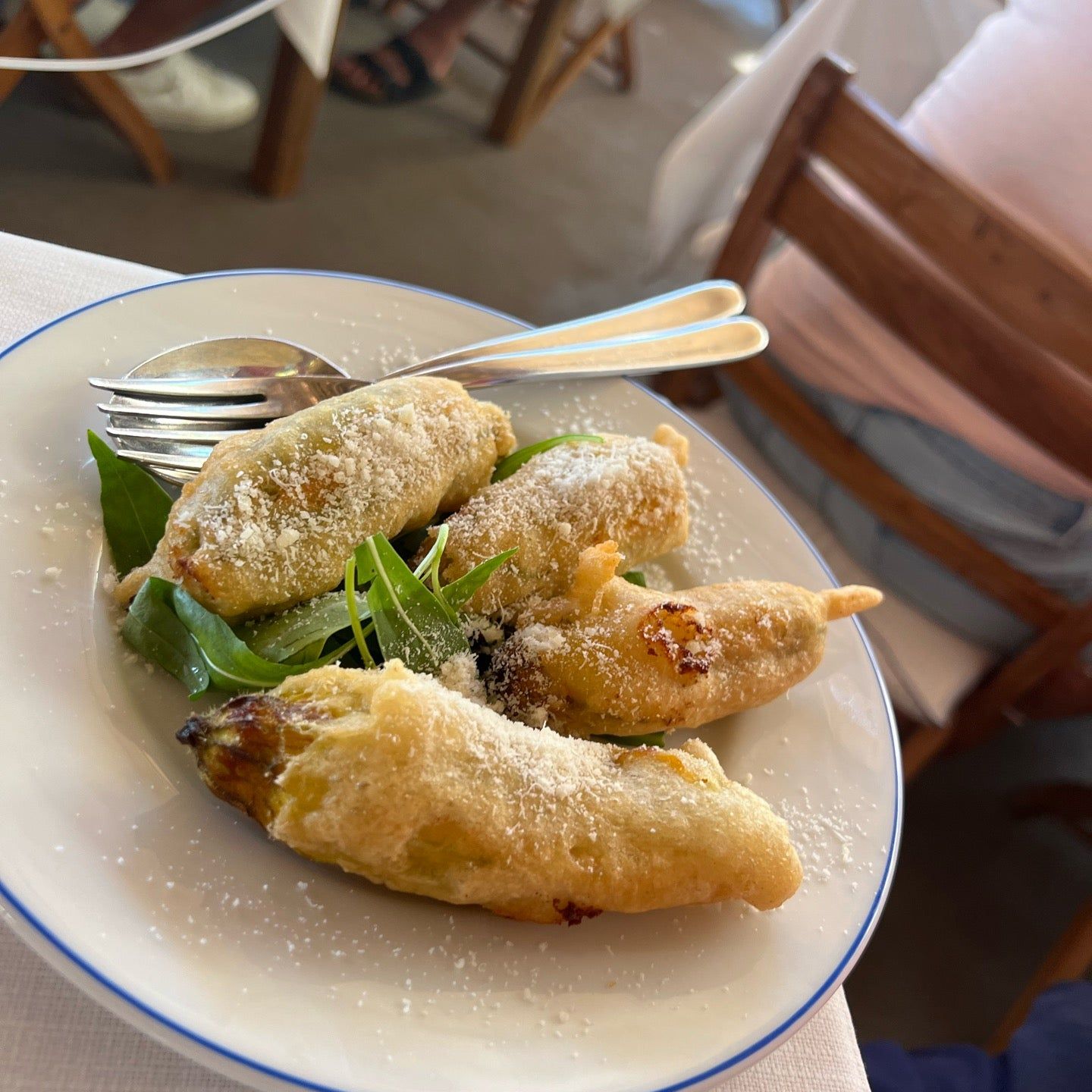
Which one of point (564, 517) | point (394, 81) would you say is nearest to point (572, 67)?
A: point (394, 81)

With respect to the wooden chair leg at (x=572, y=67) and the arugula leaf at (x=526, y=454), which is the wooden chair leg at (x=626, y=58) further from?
the arugula leaf at (x=526, y=454)

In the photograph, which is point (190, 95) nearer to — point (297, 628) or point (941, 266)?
point (941, 266)

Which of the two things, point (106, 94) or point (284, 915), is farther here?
point (106, 94)

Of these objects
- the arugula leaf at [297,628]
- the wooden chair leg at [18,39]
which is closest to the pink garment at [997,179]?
the arugula leaf at [297,628]

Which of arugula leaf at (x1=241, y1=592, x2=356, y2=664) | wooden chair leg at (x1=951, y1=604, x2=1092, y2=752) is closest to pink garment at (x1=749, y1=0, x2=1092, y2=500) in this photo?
wooden chair leg at (x1=951, y1=604, x2=1092, y2=752)

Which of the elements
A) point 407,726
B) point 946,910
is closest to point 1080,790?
point 946,910

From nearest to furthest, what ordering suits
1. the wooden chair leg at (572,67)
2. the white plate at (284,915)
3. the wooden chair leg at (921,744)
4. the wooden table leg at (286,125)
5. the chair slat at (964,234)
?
1. the white plate at (284,915)
2. the chair slat at (964,234)
3. the wooden chair leg at (921,744)
4. the wooden table leg at (286,125)
5. the wooden chair leg at (572,67)
